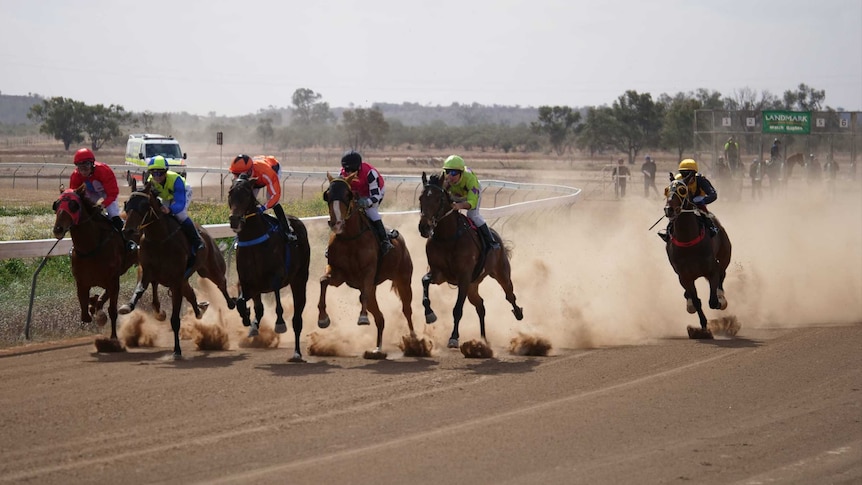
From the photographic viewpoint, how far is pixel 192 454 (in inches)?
302

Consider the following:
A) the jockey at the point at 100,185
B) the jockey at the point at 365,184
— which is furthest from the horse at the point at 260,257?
the jockey at the point at 100,185

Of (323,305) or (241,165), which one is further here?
(323,305)

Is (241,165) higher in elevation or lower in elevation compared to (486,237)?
higher

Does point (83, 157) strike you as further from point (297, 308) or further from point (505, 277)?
point (505, 277)

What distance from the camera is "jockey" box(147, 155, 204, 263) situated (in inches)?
512

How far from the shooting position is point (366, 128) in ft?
356

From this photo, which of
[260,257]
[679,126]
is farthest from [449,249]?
[679,126]

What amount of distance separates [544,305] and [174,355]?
642cm

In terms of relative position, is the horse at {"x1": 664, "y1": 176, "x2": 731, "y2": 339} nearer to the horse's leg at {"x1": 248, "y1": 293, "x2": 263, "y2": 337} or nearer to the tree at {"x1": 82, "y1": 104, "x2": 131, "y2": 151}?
the horse's leg at {"x1": 248, "y1": 293, "x2": 263, "y2": 337}

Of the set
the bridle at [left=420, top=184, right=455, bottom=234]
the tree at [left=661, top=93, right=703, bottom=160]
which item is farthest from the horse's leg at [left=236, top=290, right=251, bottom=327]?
the tree at [left=661, top=93, right=703, bottom=160]

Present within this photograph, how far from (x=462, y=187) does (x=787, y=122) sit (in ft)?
116

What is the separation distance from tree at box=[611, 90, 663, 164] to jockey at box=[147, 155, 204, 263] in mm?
69789

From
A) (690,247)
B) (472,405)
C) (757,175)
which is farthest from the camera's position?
(757,175)

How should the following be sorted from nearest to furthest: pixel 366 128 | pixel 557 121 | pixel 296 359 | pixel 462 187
→ 1. pixel 296 359
2. pixel 462 187
3. pixel 557 121
4. pixel 366 128
